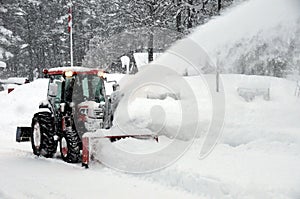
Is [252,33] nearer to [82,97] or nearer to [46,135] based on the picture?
[82,97]

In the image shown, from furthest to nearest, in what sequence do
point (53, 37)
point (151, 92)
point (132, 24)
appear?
point (53, 37)
point (132, 24)
point (151, 92)

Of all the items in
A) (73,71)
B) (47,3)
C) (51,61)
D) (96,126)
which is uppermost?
(47,3)

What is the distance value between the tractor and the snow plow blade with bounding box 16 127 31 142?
56 centimetres

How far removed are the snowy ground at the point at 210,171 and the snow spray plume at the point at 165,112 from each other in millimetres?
258

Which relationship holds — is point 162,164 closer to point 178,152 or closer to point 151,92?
point 178,152

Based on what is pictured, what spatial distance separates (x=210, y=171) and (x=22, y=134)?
541 cm

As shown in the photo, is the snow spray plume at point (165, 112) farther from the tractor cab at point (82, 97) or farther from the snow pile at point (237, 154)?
the tractor cab at point (82, 97)

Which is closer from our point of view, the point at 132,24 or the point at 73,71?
the point at 73,71

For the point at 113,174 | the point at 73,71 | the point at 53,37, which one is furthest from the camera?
the point at 53,37

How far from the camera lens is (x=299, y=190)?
20.3 ft

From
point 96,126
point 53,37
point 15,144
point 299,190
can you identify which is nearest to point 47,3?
point 53,37

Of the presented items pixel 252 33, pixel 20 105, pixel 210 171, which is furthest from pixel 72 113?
pixel 20 105

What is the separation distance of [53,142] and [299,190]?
573cm

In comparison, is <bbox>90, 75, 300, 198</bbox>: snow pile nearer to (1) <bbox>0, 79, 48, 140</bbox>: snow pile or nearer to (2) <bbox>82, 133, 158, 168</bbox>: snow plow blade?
(2) <bbox>82, 133, 158, 168</bbox>: snow plow blade
